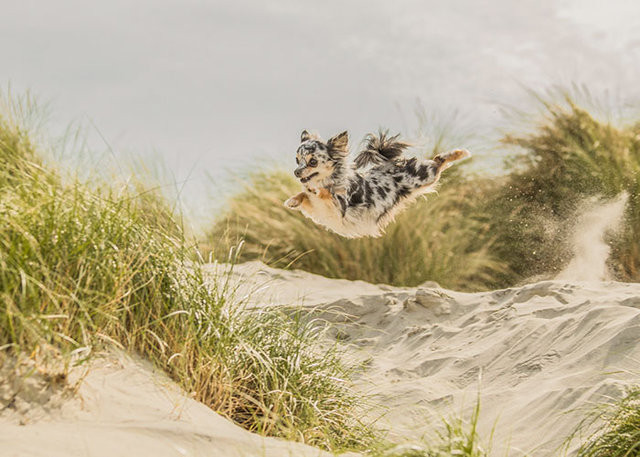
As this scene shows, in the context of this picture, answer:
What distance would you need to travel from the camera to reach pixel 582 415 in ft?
11.0

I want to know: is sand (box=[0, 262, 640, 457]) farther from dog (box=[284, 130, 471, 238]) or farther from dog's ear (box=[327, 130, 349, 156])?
dog's ear (box=[327, 130, 349, 156])

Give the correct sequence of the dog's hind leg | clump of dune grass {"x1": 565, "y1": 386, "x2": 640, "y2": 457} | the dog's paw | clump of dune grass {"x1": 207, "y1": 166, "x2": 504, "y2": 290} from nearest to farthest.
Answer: clump of dune grass {"x1": 565, "y1": 386, "x2": 640, "y2": 457}
the dog's paw
the dog's hind leg
clump of dune grass {"x1": 207, "y1": 166, "x2": 504, "y2": 290}

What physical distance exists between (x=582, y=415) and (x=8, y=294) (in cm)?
270

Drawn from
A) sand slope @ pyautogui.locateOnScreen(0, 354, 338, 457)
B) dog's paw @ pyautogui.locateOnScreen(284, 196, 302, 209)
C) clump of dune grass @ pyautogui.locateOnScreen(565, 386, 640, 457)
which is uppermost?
dog's paw @ pyautogui.locateOnScreen(284, 196, 302, 209)

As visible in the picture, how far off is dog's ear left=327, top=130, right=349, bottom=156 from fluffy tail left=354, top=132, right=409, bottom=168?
1.23ft

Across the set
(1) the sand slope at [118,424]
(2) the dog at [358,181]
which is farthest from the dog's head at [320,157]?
(1) the sand slope at [118,424]

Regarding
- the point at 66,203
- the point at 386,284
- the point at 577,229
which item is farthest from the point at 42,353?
the point at 577,229

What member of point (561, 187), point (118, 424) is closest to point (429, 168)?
point (118, 424)

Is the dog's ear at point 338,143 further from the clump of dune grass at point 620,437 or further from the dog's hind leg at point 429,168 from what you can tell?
the clump of dune grass at point 620,437

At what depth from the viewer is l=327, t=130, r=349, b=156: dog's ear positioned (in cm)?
438

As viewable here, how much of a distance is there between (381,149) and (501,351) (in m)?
1.63

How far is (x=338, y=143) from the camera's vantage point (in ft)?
14.4

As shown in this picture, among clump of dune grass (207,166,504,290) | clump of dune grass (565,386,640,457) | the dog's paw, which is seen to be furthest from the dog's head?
clump of dune grass (207,166,504,290)

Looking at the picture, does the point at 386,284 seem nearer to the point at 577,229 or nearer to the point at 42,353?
the point at 577,229
